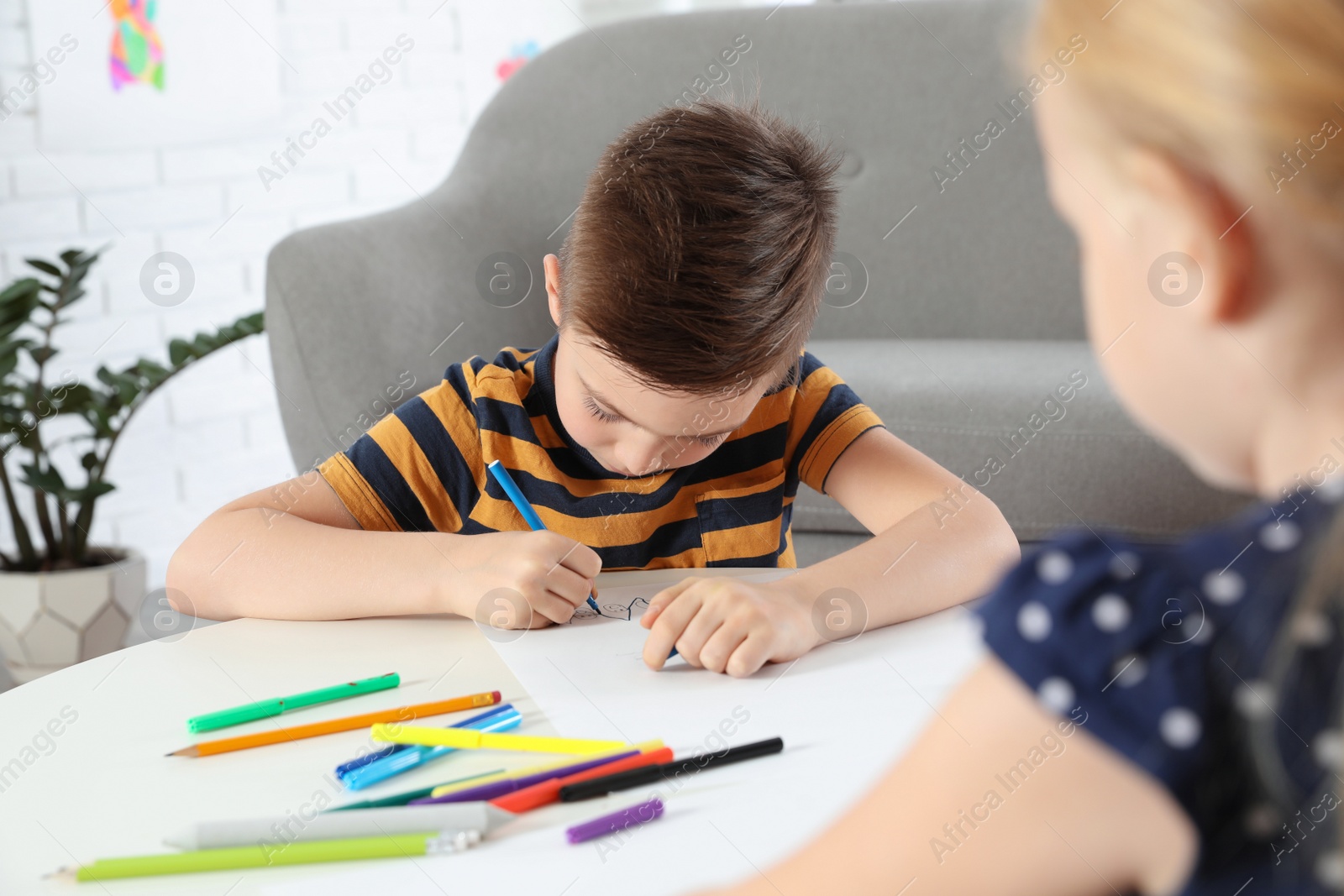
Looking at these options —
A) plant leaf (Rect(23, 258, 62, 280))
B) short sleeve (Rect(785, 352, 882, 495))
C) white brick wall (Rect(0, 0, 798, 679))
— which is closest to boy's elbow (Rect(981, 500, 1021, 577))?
short sleeve (Rect(785, 352, 882, 495))

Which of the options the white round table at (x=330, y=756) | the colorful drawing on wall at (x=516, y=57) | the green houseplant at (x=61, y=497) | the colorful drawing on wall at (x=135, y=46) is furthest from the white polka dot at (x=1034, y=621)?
the colorful drawing on wall at (x=516, y=57)

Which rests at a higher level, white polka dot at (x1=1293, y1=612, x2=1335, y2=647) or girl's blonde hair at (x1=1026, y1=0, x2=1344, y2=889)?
girl's blonde hair at (x1=1026, y1=0, x2=1344, y2=889)

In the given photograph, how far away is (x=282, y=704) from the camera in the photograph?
64 centimetres

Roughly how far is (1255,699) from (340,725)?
1.55 ft

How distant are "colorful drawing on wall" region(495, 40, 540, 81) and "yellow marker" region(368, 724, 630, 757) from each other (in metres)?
2.78

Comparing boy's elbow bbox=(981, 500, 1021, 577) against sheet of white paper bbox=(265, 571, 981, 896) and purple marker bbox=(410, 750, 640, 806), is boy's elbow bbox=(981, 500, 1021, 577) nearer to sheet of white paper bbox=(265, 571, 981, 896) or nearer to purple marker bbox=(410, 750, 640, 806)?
sheet of white paper bbox=(265, 571, 981, 896)

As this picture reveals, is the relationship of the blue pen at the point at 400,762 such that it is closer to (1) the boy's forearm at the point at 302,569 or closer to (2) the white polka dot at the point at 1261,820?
(1) the boy's forearm at the point at 302,569

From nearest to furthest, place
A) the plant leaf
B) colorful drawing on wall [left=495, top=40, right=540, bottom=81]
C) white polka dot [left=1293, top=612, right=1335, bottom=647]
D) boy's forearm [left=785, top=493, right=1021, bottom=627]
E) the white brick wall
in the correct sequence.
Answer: white polka dot [left=1293, top=612, right=1335, bottom=647], boy's forearm [left=785, top=493, right=1021, bottom=627], the plant leaf, the white brick wall, colorful drawing on wall [left=495, top=40, right=540, bottom=81]

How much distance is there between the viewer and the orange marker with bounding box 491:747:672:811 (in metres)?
0.53

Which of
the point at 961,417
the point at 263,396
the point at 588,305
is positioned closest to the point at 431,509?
the point at 588,305

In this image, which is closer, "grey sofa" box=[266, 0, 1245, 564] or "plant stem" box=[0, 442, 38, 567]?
"grey sofa" box=[266, 0, 1245, 564]

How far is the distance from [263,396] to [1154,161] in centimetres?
269

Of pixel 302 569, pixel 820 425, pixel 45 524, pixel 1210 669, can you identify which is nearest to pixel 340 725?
pixel 302 569

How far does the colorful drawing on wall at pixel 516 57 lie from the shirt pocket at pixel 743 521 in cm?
235
